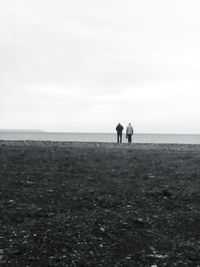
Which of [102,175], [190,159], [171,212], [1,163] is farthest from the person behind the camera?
[190,159]

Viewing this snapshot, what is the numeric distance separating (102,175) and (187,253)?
8.87 m

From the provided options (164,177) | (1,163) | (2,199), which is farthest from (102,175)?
(2,199)

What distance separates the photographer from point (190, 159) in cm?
2564

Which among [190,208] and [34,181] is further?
[34,181]

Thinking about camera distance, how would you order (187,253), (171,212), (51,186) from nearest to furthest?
(187,253)
(171,212)
(51,186)

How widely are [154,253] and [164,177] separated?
8.98 metres

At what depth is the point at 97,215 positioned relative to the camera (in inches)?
496

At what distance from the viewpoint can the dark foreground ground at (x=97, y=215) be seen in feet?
32.0

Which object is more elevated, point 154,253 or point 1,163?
point 1,163

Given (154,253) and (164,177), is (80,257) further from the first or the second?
(164,177)

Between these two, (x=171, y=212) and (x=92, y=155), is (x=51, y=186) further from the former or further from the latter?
(x=92, y=155)

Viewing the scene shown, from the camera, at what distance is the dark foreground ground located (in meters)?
9.77

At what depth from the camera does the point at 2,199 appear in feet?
44.3

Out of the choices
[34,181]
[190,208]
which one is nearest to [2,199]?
[34,181]
